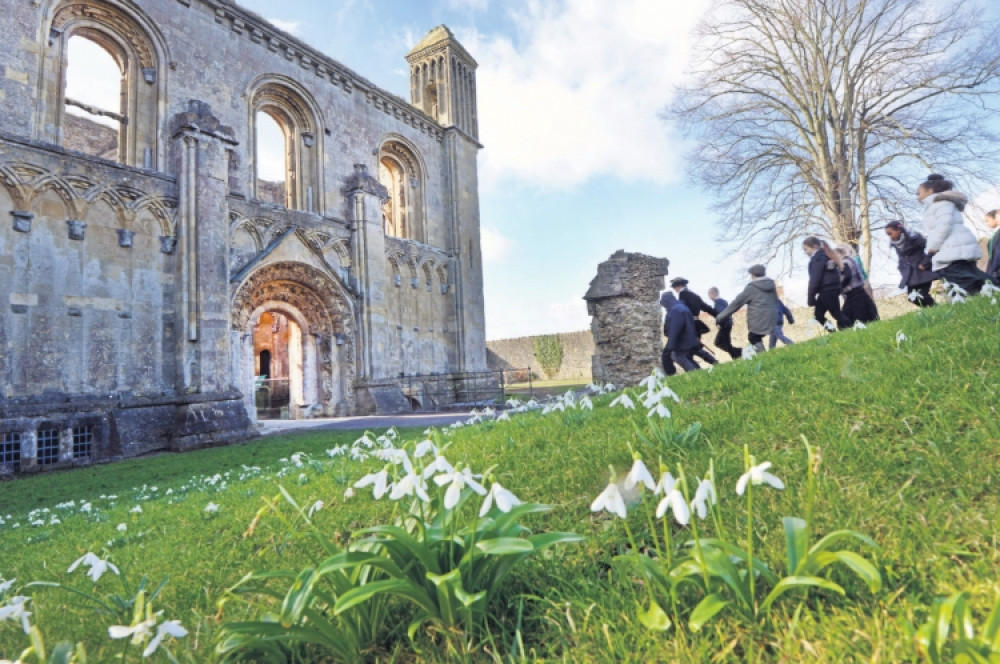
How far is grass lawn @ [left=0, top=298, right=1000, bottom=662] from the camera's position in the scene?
1396 mm

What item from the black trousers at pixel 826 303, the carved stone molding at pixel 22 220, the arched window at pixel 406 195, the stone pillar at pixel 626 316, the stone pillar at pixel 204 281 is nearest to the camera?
the black trousers at pixel 826 303

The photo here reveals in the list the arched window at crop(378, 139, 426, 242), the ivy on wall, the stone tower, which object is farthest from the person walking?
the ivy on wall

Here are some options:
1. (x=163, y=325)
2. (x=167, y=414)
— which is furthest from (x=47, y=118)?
(x=167, y=414)

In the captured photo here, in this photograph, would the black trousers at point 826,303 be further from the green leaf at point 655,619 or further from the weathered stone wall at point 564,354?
the weathered stone wall at point 564,354

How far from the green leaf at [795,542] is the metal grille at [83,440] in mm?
11801

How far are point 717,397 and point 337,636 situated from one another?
305 centimetres

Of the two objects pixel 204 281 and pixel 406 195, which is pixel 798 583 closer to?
pixel 204 281

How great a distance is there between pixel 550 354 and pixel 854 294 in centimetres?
2787

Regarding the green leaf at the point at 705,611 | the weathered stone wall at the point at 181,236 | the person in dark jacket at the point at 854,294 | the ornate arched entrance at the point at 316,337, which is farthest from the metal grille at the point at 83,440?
the person in dark jacket at the point at 854,294

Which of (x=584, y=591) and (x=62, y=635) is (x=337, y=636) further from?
(x=62, y=635)

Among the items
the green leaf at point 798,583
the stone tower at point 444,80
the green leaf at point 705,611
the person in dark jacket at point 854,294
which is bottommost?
the green leaf at point 705,611

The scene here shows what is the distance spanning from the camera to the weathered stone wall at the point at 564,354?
3484cm

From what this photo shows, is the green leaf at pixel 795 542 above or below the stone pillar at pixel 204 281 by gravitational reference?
below

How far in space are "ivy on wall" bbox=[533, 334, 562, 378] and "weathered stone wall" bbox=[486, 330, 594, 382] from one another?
8.6 inches
